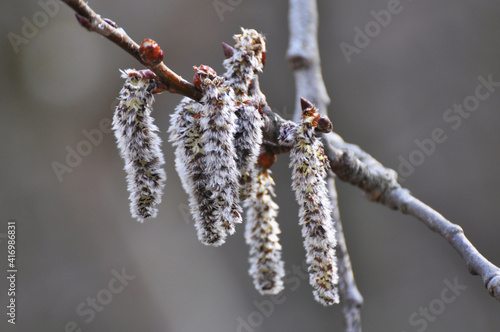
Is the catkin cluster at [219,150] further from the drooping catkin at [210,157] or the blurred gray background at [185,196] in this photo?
the blurred gray background at [185,196]

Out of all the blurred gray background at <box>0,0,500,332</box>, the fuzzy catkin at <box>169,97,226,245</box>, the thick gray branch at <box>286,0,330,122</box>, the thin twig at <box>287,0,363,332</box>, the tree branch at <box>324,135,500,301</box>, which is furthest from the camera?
the blurred gray background at <box>0,0,500,332</box>

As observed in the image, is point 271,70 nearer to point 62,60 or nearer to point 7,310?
point 62,60

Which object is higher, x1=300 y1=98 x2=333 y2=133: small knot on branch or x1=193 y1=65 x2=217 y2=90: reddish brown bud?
x1=193 y1=65 x2=217 y2=90: reddish brown bud

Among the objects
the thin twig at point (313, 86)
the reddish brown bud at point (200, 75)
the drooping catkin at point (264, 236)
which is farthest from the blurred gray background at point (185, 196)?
the reddish brown bud at point (200, 75)

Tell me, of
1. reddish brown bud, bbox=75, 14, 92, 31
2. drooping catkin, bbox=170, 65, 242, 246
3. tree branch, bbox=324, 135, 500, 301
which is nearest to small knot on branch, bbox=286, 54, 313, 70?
tree branch, bbox=324, 135, 500, 301

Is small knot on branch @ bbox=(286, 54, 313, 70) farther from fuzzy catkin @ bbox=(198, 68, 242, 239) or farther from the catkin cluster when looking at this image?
fuzzy catkin @ bbox=(198, 68, 242, 239)

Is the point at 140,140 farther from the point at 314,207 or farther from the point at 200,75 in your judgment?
the point at 314,207
